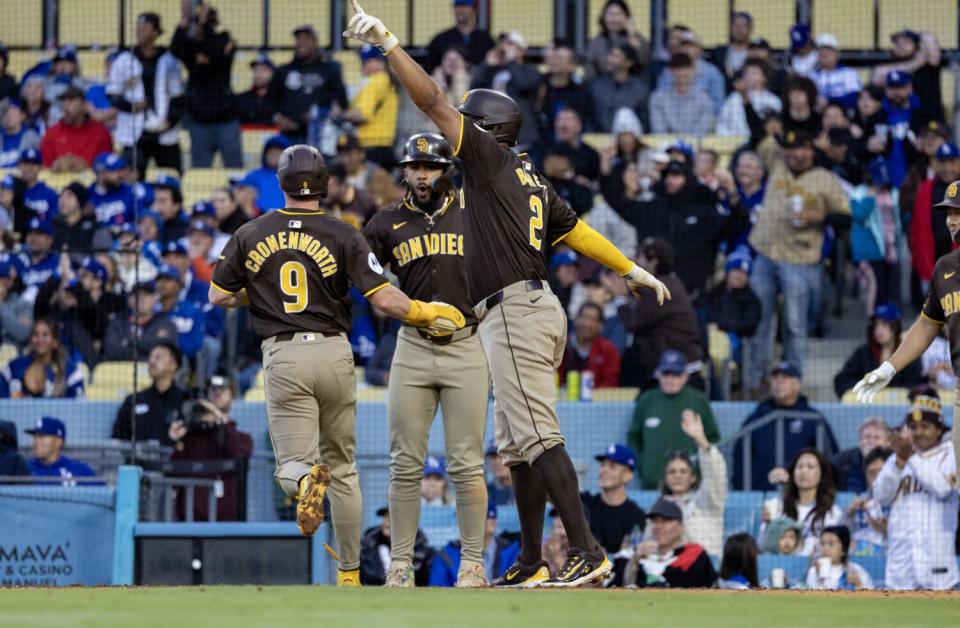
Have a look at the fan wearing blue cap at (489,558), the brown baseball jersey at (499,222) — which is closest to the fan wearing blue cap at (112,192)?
the fan wearing blue cap at (489,558)

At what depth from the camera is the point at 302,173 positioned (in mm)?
7191

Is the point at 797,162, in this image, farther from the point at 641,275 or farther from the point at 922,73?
the point at 641,275

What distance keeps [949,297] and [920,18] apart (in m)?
9.43

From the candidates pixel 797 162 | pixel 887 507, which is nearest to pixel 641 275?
pixel 887 507

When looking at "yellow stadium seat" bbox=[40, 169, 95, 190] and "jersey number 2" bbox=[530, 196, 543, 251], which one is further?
"yellow stadium seat" bbox=[40, 169, 95, 190]

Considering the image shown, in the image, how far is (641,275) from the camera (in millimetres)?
7199

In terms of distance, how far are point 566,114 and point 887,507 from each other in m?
4.79

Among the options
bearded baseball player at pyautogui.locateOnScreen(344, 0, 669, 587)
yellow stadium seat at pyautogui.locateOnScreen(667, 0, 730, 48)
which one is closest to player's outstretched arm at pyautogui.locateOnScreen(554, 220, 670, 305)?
bearded baseball player at pyautogui.locateOnScreen(344, 0, 669, 587)

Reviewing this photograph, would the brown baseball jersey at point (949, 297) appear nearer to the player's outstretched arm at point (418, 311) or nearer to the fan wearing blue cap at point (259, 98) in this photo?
the player's outstretched arm at point (418, 311)

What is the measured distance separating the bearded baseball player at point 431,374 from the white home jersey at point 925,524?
10.9ft

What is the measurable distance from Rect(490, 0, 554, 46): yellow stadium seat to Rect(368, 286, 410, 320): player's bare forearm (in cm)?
1006

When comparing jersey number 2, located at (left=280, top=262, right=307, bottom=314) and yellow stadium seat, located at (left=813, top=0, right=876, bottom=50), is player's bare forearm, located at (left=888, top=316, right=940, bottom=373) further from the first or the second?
yellow stadium seat, located at (left=813, top=0, right=876, bottom=50)

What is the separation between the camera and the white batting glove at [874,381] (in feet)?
24.1

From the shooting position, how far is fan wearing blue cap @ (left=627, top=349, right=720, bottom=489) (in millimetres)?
11172
